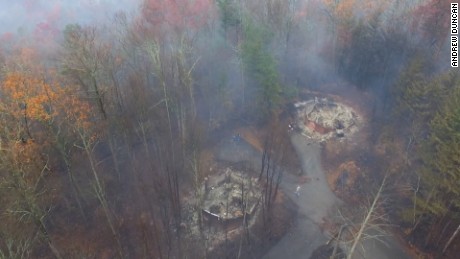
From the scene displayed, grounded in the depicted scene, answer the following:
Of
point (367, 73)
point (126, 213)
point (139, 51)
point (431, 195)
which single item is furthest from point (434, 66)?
point (126, 213)

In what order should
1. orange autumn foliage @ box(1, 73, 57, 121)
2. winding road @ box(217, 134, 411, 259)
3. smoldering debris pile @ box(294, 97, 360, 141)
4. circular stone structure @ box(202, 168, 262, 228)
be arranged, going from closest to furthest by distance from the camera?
orange autumn foliage @ box(1, 73, 57, 121) < winding road @ box(217, 134, 411, 259) < circular stone structure @ box(202, 168, 262, 228) < smoldering debris pile @ box(294, 97, 360, 141)

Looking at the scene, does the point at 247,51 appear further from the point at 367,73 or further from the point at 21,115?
the point at 21,115

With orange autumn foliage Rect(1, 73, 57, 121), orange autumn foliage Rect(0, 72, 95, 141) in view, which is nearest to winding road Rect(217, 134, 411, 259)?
orange autumn foliage Rect(0, 72, 95, 141)

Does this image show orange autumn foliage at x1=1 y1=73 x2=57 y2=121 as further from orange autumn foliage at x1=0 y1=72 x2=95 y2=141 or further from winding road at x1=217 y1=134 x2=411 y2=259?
winding road at x1=217 y1=134 x2=411 y2=259

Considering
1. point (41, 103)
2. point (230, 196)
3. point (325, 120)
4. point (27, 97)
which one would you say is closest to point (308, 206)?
point (230, 196)

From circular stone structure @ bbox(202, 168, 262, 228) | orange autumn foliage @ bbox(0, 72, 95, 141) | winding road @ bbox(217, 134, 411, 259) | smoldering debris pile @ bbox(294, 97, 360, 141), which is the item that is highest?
orange autumn foliage @ bbox(0, 72, 95, 141)
